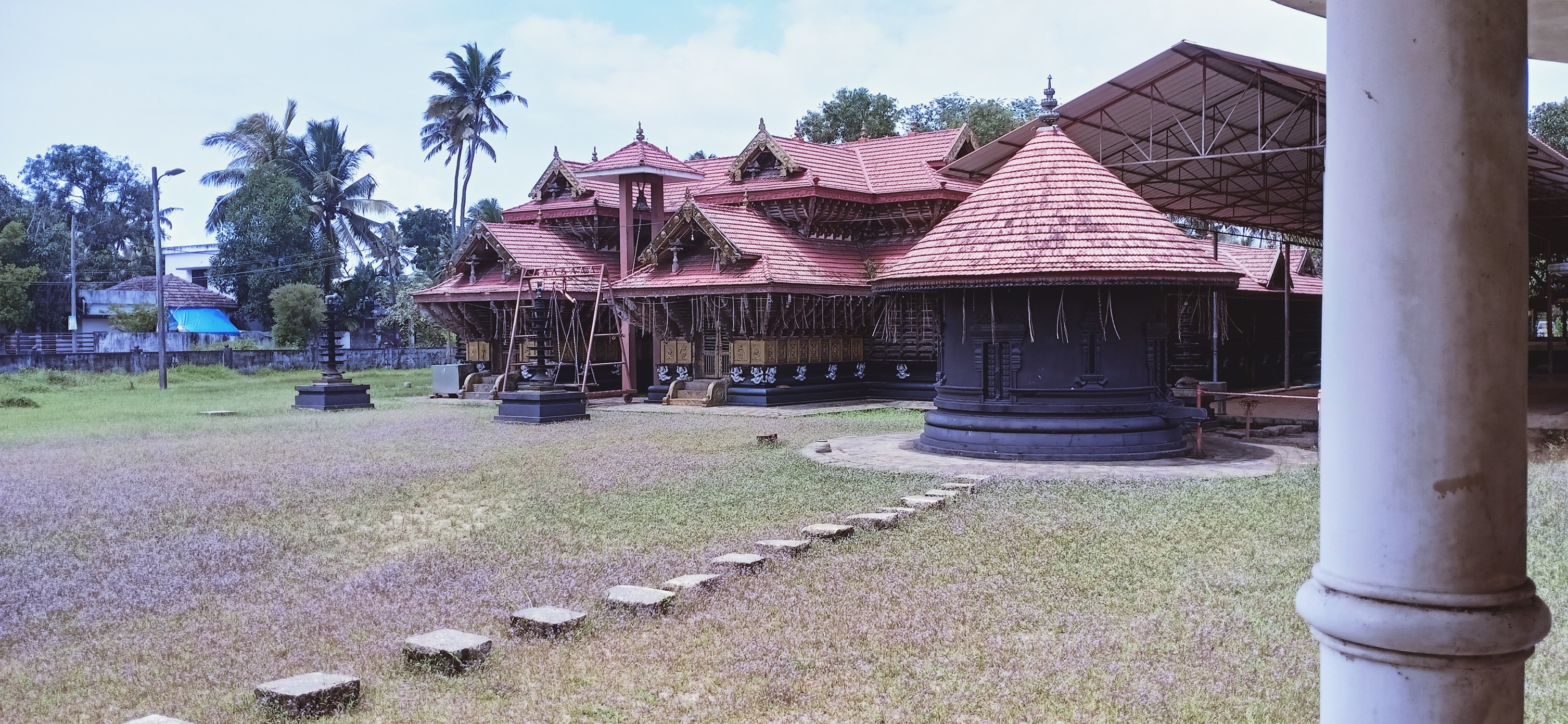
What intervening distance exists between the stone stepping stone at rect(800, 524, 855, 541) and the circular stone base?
3636 millimetres

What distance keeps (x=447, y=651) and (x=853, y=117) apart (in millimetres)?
36226

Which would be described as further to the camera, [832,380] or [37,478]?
[832,380]

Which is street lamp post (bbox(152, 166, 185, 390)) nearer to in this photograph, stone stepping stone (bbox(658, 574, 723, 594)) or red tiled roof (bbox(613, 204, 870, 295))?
red tiled roof (bbox(613, 204, 870, 295))

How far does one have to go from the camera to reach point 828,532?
874 cm

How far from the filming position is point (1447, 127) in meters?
2.27

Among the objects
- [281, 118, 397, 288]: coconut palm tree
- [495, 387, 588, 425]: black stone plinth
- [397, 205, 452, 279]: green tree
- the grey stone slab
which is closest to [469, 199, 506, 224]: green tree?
[281, 118, 397, 288]: coconut palm tree

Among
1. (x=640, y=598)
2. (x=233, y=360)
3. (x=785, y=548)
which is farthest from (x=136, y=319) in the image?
(x=640, y=598)

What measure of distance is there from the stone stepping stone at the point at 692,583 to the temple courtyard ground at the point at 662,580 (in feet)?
0.37

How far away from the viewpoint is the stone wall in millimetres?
35219

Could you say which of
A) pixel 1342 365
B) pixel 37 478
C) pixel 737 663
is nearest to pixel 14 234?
pixel 37 478

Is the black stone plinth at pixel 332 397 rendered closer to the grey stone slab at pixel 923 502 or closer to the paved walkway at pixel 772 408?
the paved walkway at pixel 772 408

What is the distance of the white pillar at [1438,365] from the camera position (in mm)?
2268

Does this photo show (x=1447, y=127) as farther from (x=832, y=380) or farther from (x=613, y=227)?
(x=613, y=227)

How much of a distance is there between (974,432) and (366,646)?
9348 mm
